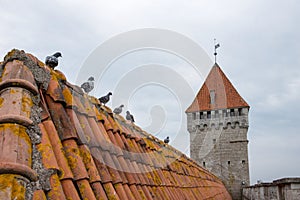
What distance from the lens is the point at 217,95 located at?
24469 millimetres

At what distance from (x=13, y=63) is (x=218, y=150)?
73.9ft

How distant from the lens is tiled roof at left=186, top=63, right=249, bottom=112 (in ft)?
77.4

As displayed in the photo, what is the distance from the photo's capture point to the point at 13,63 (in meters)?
1.65

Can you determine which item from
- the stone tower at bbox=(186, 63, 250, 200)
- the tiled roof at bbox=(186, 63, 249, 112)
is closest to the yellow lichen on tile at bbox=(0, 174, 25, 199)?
the stone tower at bbox=(186, 63, 250, 200)

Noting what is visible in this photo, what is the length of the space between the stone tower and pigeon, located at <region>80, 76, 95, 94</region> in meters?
19.9

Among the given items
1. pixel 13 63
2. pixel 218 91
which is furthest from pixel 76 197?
pixel 218 91

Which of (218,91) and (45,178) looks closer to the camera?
(45,178)

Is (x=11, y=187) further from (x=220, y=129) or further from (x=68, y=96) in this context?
(x=220, y=129)

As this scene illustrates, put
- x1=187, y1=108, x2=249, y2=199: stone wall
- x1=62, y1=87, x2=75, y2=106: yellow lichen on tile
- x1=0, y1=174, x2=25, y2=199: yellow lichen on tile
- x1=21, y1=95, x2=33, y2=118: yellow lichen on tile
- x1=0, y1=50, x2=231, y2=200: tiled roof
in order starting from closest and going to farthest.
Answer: x1=0, y1=174, x2=25, y2=199: yellow lichen on tile, x1=0, y1=50, x2=231, y2=200: tiled roof, x1=21, y1=95, x2=33, y2=118: yellow lichen on tile, x1=62, y1=87, x2=75, y2=106: yellow lichen on tile, x1=187, y1=108, x2=249, y2=199: stone wall

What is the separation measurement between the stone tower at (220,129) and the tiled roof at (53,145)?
20893mm

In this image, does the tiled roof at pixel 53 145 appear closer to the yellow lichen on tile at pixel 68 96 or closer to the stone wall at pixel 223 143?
the yellow lichen on tile at pixel 68 96

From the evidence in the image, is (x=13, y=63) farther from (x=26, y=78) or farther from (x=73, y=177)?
(x=73, y=177)

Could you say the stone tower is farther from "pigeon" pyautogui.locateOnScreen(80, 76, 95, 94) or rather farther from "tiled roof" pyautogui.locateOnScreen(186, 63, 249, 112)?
"pigeon" pyautogui.locateOnScreen(80, 76, 95, 94)

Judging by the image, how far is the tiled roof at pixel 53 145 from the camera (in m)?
1.17
